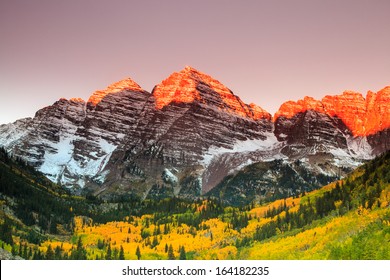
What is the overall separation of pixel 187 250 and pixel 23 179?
264 ft

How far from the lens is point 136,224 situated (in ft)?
547

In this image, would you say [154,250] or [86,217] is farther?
[86,217]
